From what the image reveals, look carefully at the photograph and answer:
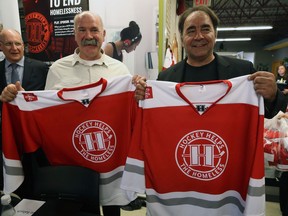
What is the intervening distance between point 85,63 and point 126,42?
1.30 m

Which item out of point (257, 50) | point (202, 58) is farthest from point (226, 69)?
point (257, 50)

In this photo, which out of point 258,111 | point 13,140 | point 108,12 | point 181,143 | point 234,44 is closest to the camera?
point 258,111

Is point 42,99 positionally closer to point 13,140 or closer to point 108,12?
point 13,140

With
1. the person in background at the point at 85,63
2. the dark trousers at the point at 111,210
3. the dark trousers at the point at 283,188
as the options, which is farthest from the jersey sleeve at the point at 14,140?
the dark trousers at the point at 283,188

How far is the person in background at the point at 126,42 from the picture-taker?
122 inches

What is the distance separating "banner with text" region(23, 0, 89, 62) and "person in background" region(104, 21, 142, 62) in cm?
57

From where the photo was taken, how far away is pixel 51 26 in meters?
3.41

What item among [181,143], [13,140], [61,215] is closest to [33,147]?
[13,140]

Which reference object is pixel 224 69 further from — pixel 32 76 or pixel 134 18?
pixel 134 18

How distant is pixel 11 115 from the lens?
1.57m

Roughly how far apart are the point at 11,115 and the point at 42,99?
24 centimetres

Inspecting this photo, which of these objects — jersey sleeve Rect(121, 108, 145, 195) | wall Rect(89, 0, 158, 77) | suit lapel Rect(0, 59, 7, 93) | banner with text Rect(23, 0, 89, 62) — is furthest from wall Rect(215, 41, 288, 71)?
jersey sleeve Rect(121, 108, 145, 195)

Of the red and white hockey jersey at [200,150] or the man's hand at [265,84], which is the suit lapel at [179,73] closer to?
the red and white hockey jersey at [200,150]

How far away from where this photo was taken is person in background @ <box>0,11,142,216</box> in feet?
6.24
